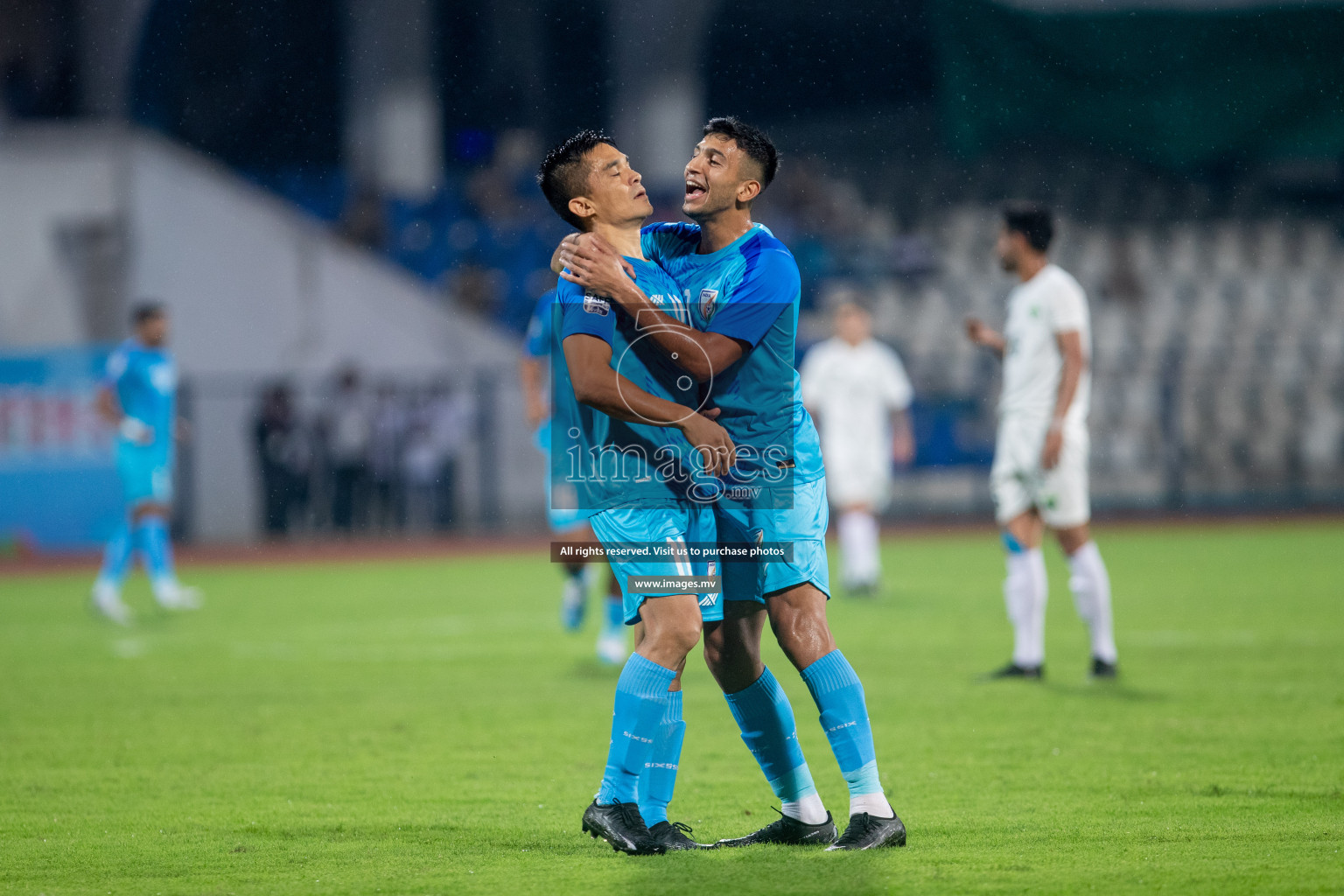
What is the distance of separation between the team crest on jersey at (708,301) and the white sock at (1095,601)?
159 inches

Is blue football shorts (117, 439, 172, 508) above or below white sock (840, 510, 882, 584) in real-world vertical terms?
above

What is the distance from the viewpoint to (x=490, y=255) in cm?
2247

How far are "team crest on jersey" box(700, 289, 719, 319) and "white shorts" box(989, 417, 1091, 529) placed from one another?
3.84m

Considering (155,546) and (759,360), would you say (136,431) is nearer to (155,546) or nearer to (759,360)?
(155,546)

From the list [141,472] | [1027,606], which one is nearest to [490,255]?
[141,472]

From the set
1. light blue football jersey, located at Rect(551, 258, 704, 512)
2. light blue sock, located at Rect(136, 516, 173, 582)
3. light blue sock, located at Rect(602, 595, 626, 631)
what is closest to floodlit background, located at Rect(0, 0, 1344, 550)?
light blue sock, located at Rect(136, 516, 173, 582)

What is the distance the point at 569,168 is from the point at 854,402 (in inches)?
338

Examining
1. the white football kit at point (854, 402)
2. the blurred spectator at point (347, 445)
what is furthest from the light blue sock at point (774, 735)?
the blurred spectator at point (347, 445)

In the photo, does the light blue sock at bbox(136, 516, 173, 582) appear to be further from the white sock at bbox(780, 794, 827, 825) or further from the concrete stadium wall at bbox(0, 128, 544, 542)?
the white sock at bbox(780, 794, 827, 825)

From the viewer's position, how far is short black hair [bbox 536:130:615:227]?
4430 millimetres

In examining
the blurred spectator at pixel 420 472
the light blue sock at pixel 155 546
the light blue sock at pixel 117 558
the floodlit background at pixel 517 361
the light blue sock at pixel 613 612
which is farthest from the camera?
the blurred spectator at pixel 420 472

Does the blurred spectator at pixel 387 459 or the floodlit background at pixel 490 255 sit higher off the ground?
the floodlit background at pixel 490 255

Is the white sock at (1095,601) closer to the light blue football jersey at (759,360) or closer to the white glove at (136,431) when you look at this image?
the light blue football jersey at (759,360)

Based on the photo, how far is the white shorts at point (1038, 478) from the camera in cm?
775
